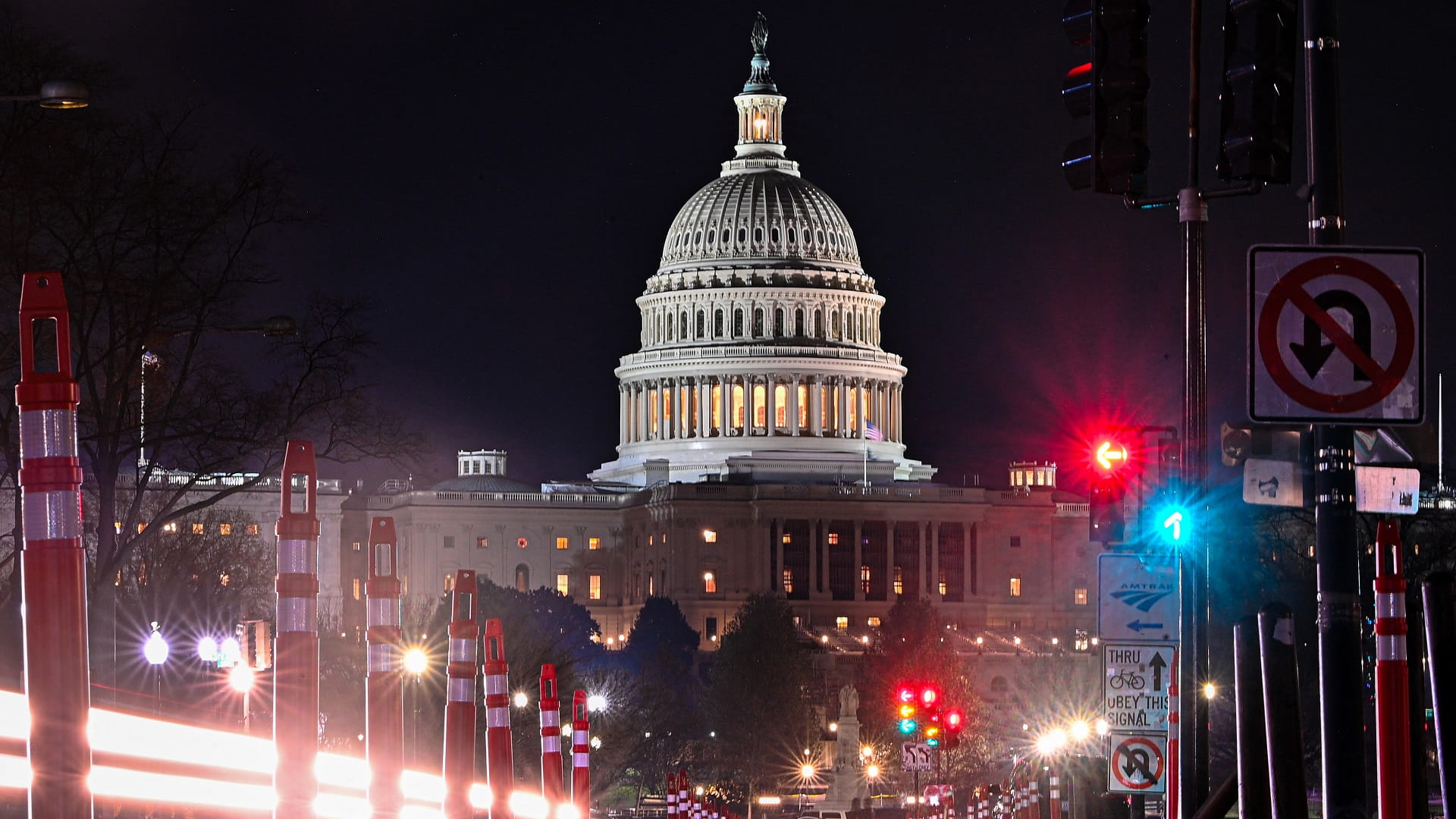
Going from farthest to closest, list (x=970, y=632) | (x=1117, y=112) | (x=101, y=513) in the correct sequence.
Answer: (x=970, y=632), (x=101, y=513), (x=1117, y=112)

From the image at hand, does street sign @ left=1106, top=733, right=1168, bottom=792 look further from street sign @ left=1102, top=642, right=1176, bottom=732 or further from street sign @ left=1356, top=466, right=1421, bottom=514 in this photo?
street sign @ left=1356, top=466, right=1421, bottom=514

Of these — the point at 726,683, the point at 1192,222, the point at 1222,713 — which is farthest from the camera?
the point at 726,683

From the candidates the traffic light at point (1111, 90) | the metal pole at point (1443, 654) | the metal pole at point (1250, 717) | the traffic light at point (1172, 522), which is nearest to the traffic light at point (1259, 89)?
the traffic light at point (1111, 90)

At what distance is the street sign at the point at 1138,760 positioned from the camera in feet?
74.3

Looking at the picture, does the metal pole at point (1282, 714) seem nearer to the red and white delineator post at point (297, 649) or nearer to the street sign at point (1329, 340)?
the street sign at point (1329, 340)

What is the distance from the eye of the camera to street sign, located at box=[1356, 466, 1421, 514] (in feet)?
45.0

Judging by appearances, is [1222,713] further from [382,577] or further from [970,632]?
[970,632]

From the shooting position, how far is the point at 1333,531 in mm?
12164

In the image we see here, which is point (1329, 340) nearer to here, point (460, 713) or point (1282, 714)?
point (1282, 714)

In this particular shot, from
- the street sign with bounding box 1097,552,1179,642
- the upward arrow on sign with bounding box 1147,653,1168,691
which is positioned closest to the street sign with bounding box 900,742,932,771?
the street sign with bounding box 1097,552,1179,642

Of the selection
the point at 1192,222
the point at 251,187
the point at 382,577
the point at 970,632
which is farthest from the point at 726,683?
the point at 382,577

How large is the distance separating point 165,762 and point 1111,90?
10.3m

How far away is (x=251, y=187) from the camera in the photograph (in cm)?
3806

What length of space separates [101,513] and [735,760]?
88722 mm
